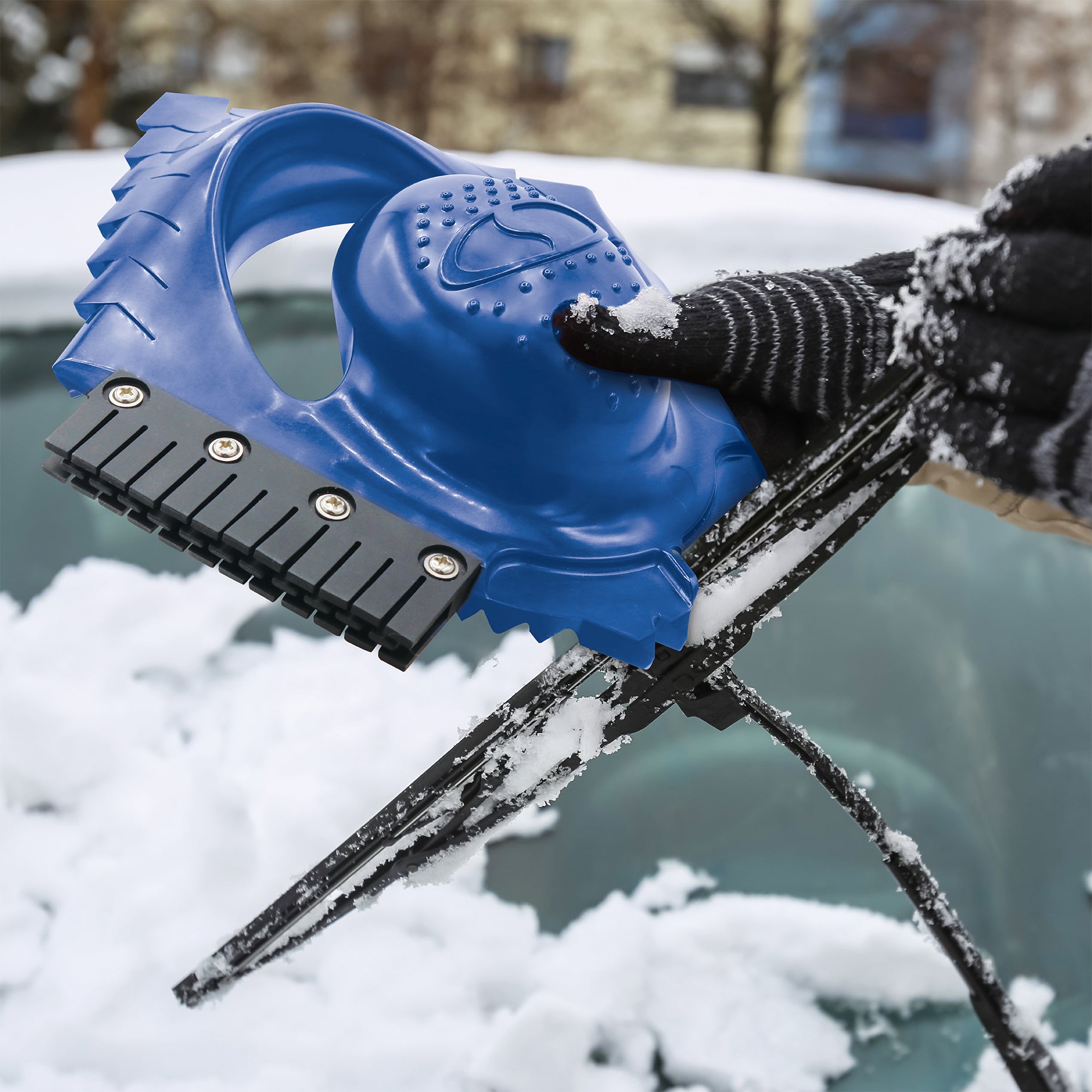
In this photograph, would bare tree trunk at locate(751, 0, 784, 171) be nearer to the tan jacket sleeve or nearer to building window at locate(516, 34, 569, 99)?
building window at locate(516, 34, 569, 99)

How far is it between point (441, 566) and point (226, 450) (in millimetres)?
143

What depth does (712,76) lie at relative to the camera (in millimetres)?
8984

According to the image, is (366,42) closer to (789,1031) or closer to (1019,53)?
(1019,53)

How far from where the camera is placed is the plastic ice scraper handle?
59 centimetres

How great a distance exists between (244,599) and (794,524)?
1.03 meters

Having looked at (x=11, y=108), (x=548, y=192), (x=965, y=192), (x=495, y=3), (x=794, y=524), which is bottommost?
(x=965, y=192)

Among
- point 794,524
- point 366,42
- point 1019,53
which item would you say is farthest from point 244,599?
point 1019,53

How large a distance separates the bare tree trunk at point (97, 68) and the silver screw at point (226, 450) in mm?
7128

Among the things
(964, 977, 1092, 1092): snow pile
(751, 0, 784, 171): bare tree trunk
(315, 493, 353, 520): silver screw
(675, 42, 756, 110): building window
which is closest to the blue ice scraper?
(315, 493, 353, 520): silver screw

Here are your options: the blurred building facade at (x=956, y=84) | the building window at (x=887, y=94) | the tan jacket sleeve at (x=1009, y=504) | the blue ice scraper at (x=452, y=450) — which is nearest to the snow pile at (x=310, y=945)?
the blue ice scraper at (x=452, y=450)

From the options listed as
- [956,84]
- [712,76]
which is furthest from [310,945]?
[956,84]

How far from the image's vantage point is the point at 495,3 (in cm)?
857

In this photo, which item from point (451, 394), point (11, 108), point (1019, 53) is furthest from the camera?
point (1019, 53)

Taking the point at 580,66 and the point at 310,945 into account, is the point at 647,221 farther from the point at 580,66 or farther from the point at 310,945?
the point at 580,66
